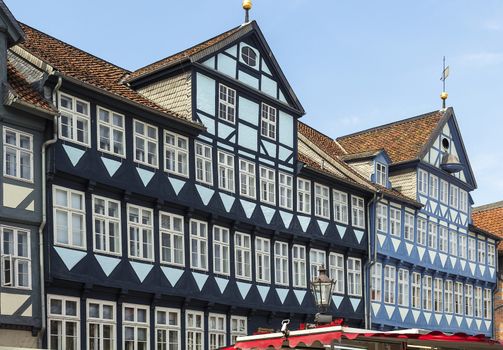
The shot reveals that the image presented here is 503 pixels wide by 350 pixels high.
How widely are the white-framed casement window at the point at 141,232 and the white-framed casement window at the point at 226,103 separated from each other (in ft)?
15.7

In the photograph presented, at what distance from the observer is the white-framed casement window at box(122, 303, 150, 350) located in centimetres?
2470

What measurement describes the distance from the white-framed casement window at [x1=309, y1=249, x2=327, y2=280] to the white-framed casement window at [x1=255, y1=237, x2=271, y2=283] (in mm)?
2714

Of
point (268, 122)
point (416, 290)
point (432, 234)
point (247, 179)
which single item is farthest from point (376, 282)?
point (247, 179)

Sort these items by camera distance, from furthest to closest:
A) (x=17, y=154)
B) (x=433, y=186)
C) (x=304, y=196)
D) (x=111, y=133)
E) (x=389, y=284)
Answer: (x=433, y=186), (x=389, y=284), (x=304, y=196), (x=111, y=133), (x=17, y=154)

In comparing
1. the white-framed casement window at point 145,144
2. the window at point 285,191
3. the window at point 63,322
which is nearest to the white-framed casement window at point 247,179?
the window at point 285,191

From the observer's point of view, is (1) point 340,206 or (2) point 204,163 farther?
(1) point 340,206

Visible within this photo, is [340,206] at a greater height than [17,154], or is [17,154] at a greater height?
[17,154]

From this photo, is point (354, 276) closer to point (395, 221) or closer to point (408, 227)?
point (395, 221)

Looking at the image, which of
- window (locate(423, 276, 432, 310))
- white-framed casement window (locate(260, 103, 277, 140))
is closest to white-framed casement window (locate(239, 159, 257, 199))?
white-framed casement window (locate(260, 103, 277, 140))

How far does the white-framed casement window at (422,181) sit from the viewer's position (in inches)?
1602

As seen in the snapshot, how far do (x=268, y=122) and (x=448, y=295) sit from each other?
16.4m

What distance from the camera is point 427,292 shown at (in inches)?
1619

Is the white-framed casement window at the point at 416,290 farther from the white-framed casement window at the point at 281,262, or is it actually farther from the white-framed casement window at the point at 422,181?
the white-framed casement window at the point at 281,262

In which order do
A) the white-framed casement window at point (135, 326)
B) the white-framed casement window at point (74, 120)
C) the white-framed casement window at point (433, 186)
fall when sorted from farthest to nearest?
the white-framed casement window at point (433, 186)
the white-framed casement window at point (135, 326)
the white-framed casement window at point (74, 120)
